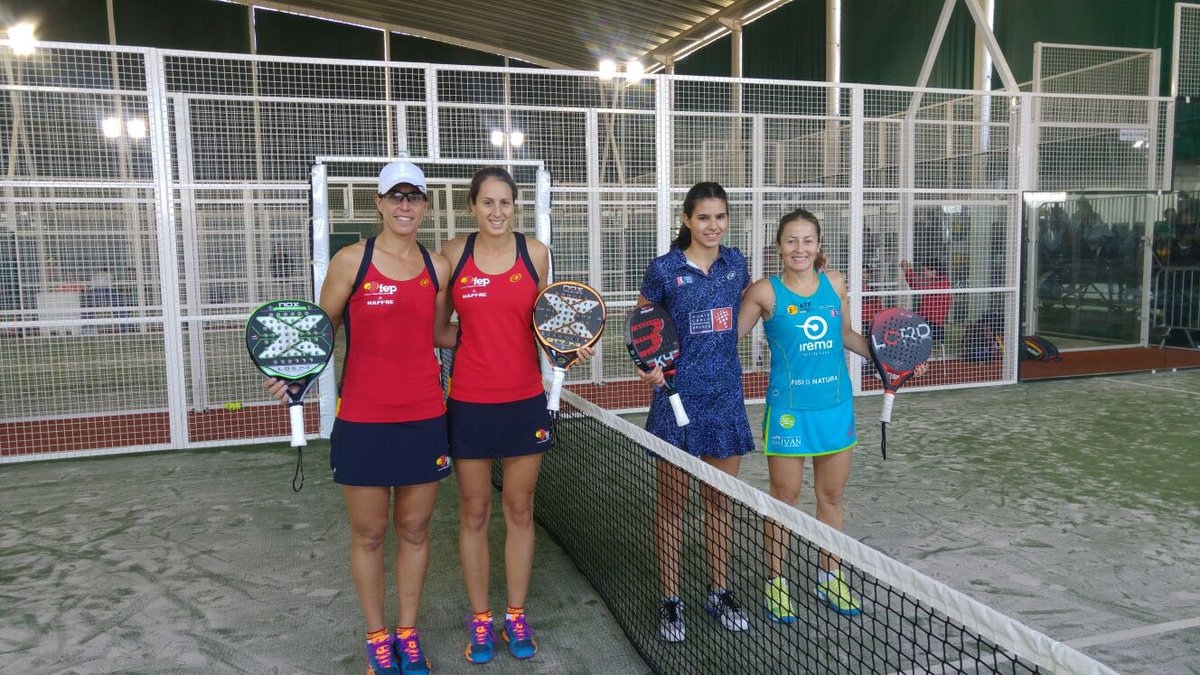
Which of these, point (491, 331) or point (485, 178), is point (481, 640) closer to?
point (491, 331)

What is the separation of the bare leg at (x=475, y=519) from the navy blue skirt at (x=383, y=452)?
197mm

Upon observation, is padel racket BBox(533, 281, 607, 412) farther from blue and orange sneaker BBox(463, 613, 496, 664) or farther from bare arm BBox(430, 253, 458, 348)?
blue and orange sneaker BBox(463, 613, 496, 664)

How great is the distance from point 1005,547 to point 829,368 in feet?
5.87

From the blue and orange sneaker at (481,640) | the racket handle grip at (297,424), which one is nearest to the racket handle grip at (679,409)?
the blue and orange sneaker at (481,640)

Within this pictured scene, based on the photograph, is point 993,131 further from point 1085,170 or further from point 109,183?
point 109,183

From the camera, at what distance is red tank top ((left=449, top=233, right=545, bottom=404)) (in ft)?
9.80

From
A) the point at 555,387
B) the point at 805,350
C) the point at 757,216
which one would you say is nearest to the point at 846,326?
the point at 805,350

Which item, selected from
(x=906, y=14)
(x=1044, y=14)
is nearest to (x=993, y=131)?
(x=1044, y=14)

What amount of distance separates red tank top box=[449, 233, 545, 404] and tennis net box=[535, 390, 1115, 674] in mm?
563

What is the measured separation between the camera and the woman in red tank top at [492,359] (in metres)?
2.99

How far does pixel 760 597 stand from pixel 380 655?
1717mm

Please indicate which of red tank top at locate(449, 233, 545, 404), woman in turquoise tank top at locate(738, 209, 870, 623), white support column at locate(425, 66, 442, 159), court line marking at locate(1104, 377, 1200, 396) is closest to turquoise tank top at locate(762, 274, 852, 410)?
woman in turquoise tank top at locate(738, 209, 870, 623)

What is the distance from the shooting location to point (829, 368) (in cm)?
343

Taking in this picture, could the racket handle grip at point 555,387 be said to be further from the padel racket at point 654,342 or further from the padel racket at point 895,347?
the padel racket at point 895,347
